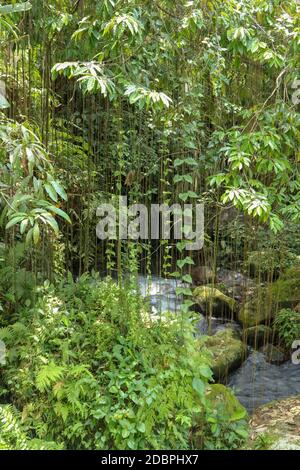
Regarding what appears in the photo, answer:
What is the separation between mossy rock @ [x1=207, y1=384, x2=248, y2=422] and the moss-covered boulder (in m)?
0.81

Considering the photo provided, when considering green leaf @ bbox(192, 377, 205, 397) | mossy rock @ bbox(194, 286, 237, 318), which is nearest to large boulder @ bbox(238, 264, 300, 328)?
mossy rock @ bbox(194, 286, 237, 318)

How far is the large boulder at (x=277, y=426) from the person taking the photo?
255cm

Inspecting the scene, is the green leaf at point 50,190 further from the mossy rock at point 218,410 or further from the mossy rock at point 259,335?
the mossy rock at point 259,335

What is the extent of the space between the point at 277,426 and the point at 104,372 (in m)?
1.27

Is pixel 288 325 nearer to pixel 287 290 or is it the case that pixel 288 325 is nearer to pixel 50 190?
pixel 287 290

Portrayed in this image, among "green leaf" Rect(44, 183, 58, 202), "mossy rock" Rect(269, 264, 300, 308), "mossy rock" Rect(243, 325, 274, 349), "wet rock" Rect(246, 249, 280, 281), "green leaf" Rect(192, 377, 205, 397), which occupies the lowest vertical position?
"mossy rock" Rect(243, 325, 274, 349)

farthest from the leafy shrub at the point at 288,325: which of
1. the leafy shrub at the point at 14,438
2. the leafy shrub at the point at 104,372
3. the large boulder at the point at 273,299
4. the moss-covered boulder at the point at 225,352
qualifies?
the leafy shrub at the point at 14,438

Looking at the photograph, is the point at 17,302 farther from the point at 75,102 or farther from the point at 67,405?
the point at 75,102

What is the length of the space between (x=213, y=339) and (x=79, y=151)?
77.9 inches

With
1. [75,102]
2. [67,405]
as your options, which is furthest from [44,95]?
[67,405]

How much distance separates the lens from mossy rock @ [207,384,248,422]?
2.59 metres

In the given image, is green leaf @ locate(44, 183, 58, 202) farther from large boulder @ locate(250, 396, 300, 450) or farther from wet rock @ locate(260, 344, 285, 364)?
wet rock @ locate(260, 344, 285, 364)

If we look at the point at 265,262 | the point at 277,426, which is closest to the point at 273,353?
the point at 265,262

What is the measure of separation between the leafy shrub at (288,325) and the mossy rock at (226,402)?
1724mm
